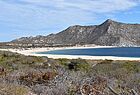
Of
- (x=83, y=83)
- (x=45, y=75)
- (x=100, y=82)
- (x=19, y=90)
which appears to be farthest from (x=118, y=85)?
(x=19, y=90)

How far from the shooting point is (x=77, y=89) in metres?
8.59

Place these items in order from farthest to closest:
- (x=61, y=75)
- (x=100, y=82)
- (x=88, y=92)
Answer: (x=61, y=75), (x=100, y=82), (x=88, y=92)

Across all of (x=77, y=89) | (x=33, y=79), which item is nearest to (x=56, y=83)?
(x=77, y=89)

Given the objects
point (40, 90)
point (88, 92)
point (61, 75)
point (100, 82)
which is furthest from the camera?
point (61, 75)

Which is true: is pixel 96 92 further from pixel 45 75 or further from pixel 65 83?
pixel 45 75

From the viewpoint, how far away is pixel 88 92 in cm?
815

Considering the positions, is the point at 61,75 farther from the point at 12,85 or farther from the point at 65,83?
the point at 12,85

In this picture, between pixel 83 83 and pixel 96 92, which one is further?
pixel 83 83

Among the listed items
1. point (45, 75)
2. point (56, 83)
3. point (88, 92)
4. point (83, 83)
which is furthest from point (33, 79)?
point (88, 92)

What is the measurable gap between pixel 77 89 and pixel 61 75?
6.30 feet

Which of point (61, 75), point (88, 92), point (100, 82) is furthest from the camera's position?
point (61, 75)

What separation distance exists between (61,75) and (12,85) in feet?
A: 7.36

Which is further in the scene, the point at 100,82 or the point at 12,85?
the point at 100,82

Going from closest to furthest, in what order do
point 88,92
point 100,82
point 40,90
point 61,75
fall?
point 88,92
point 40,90
point 100,82
point 61,75
